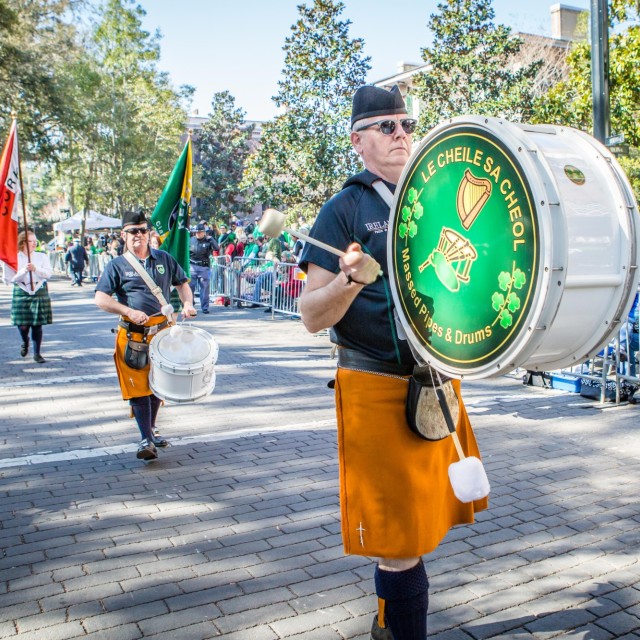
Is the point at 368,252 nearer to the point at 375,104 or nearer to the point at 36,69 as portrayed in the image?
the point at 375,104

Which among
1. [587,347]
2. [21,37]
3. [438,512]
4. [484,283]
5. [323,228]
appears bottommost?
[438,512]

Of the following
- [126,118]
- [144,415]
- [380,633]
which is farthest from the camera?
[126,118]

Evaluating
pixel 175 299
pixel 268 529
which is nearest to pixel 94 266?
pixel 175 299

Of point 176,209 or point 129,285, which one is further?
point 176,209

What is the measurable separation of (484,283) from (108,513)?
3.37 m

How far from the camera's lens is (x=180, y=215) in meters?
8.97

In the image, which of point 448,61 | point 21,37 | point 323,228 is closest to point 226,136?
point 21,37

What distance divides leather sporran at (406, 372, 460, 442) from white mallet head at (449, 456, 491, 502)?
160mm

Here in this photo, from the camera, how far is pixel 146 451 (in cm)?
557

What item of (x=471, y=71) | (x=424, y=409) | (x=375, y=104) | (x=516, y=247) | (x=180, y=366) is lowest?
(x=180, y=366)

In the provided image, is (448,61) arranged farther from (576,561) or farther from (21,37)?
(576,561)

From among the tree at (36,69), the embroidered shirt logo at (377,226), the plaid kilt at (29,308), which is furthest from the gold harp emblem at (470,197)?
the tree at (36,69)

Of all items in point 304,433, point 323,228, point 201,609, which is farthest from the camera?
point 304,433

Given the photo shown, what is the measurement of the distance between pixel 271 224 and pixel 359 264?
0.95ft
